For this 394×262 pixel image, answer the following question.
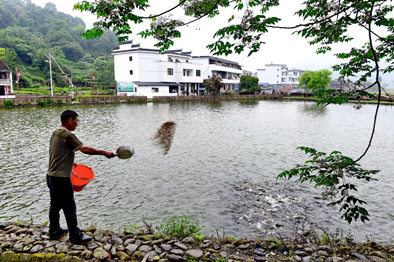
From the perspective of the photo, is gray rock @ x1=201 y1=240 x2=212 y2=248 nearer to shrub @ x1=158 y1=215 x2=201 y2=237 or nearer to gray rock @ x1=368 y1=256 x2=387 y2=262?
shrub @ x1=158 y1=215 x2=201 y2=237

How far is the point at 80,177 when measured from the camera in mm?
6328

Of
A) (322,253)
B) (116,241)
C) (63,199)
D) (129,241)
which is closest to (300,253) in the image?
(322,253)

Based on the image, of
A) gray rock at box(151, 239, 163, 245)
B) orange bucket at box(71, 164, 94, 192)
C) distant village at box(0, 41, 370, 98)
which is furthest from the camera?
A: distant village at box(0, 41, 370, 98)

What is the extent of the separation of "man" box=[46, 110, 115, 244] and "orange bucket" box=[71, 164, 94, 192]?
2.63ft

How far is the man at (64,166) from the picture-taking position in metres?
4.81

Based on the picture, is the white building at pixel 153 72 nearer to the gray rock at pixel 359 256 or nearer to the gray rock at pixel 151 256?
the gray rock at pixel 151 256

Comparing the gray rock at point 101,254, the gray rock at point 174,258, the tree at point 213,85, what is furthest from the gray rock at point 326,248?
the tree at point 213,85

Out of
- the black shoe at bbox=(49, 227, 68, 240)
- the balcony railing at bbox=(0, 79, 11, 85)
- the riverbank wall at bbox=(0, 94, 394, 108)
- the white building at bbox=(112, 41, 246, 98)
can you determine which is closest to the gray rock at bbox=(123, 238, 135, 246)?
the black shoe at bbox=(49, 227, 68, 240)

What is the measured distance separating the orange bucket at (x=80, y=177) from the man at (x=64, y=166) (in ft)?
2.63

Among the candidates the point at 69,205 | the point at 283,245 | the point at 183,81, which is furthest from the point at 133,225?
the point at 183,81

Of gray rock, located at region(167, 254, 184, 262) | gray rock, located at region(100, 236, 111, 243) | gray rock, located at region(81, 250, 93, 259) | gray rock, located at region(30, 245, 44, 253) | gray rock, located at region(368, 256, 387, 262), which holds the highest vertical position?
gray rock, located at region(30, 245, 44, 253)

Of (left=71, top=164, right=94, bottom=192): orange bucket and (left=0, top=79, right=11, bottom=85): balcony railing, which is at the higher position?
(left=0, top=79, right=11, bottom=85): balcony railing

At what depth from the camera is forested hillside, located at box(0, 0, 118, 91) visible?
226 ft

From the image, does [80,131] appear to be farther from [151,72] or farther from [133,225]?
[151,72]
